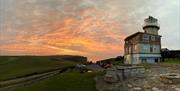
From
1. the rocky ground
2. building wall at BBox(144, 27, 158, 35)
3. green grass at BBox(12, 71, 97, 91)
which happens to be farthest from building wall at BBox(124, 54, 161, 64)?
green grass at BBox(12, 71, 97, 91)

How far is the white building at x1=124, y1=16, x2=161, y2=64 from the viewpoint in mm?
60281

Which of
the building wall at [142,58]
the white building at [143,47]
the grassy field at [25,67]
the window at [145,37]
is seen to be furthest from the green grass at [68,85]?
the grassy field at [25,67]

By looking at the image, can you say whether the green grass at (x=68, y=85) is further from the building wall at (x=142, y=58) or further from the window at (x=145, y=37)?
the window at (x=145, y=37)

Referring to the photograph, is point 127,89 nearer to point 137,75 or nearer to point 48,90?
point 137,75

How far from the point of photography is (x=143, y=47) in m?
60.5

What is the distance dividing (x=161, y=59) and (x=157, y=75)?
28414 mm

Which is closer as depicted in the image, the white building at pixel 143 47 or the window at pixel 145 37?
the white building at pixel 143 47

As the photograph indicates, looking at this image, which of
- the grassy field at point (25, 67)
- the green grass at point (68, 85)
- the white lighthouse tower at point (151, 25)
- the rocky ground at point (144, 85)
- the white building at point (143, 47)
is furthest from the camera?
the grassy field at point (25, 67)

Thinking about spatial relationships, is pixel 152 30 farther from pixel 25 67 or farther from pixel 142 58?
pixel 25 67

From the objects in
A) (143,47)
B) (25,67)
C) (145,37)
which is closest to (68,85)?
(143,47)

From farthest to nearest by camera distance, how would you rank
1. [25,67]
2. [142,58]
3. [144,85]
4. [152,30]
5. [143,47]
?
[25,67]
[152,30]
[143,47]
[142,58]
[144,85]

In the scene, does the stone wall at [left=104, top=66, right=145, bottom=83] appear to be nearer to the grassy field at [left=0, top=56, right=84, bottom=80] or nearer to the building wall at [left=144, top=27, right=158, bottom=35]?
the building wall at [left=144, top=27, right=158, bottom=35]

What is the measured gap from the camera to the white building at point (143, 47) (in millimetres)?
60281

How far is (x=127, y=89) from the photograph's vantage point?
3136cm
